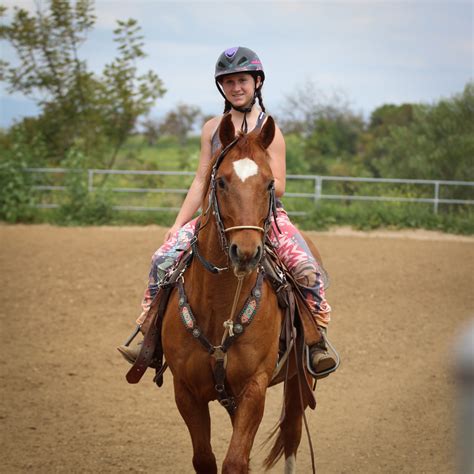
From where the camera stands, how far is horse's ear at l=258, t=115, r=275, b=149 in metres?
3.65

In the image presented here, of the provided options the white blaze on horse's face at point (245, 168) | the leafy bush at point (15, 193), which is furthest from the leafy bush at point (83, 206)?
the white blaze on horse's face at point (245, 168)

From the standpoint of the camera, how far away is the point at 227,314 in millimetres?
3797

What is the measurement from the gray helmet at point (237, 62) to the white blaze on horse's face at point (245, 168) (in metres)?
→ 1.09

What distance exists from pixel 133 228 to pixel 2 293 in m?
6.64

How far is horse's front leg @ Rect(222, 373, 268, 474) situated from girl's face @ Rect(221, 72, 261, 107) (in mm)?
1675

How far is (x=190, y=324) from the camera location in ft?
12.6

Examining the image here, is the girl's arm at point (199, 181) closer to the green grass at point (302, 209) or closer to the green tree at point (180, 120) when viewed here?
the green grass at point (302, 209)

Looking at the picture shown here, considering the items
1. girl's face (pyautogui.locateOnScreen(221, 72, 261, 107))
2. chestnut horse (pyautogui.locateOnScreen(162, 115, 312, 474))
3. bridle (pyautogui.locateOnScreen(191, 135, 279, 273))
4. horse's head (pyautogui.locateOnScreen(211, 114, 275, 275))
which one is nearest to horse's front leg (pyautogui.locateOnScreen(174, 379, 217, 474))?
chestnut horse (pyautogui.locateOnScreen(162, 115, 312, 474))

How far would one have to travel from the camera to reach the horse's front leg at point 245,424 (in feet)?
11.9

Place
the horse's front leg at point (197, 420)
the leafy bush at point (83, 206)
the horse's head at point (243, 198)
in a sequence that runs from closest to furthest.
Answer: the horse's head at point (243, 198) < the horse's front leg at point (197, 420) < the leafy bush at point (83, 206)

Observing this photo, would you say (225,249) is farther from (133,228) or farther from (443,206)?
(443,206)

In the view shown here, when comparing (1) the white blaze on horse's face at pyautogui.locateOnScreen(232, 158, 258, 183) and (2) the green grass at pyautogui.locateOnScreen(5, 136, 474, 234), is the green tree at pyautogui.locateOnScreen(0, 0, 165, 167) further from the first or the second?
(1) the white blaze on horse's face at pyautogui.locateOnScreen(232, 158, 258, 183)

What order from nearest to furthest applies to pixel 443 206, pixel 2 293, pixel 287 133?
pixel 2 293 < pixel 443 206 < pixel 287 133

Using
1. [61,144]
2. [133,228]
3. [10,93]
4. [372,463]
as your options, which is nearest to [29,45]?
[10,93]
